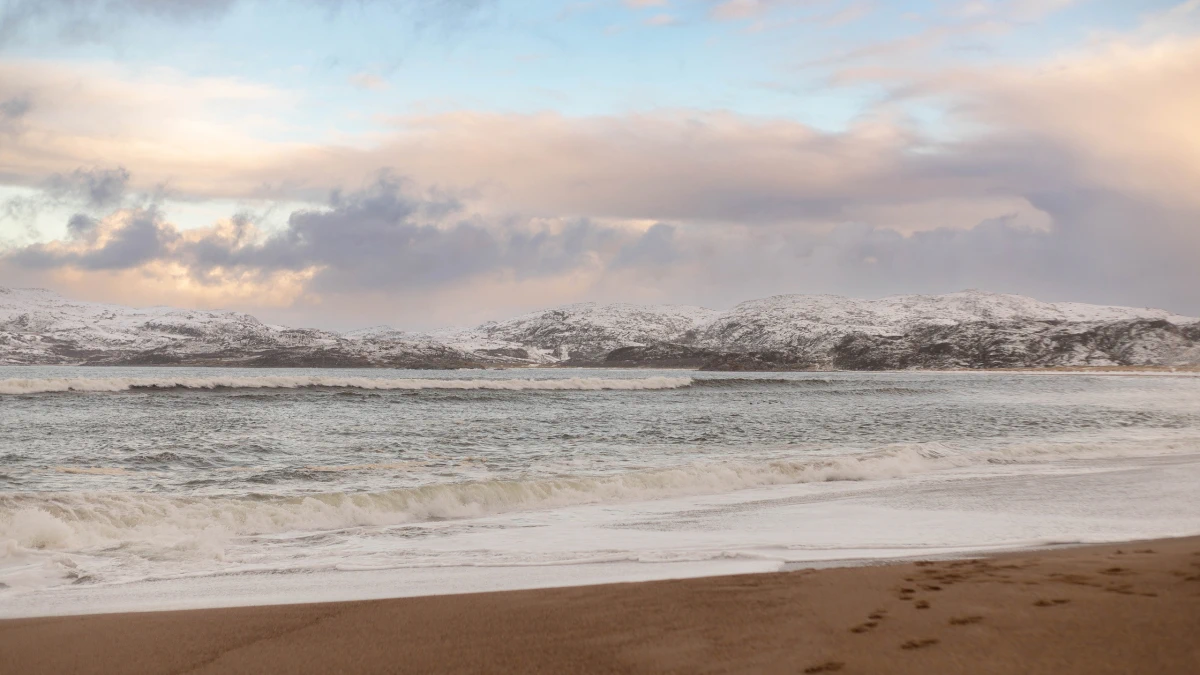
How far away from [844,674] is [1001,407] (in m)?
44.9

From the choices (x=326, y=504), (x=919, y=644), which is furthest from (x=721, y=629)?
(x=326, y=504)

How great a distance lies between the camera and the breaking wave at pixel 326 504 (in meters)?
10.9

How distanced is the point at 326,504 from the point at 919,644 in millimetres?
10887

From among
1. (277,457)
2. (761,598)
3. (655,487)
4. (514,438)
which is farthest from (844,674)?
(514,438)

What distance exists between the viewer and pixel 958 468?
19469 mm

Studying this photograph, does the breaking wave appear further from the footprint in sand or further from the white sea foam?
the white sea foam

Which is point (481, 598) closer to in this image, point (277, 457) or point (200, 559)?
point (200, 559)

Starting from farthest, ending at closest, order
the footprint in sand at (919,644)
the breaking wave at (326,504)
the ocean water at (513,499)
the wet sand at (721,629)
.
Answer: the breaking wave at (326,504) < the ocean water at (513,499) < the footprint in sand at (919,644) < the wet sand at (721,629)

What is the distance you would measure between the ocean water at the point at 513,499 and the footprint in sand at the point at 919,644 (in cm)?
311

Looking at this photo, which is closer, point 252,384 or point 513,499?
point 513,499

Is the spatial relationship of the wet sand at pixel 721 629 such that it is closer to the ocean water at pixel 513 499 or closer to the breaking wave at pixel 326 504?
the ocean water at pixel 513 499

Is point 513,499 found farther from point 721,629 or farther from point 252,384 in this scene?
point 252,384

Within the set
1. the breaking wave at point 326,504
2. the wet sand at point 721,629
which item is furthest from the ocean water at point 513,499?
the wet sand at point 721,629

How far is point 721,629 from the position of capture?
226 inches
